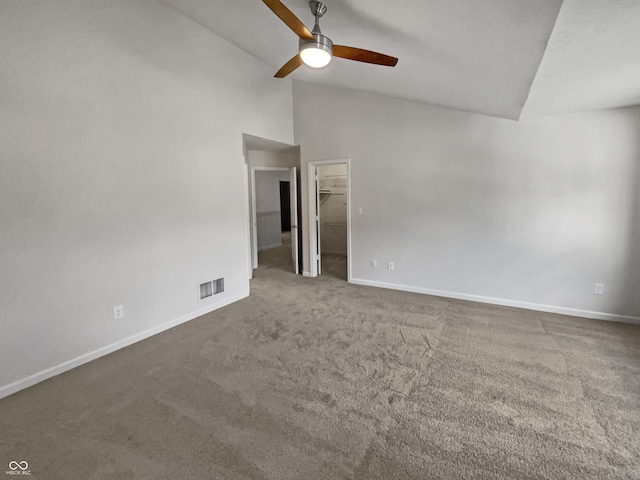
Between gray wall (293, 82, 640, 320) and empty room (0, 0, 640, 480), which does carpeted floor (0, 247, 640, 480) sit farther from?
gray wall (293, 82, 640, 320)

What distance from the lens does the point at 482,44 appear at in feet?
7.02

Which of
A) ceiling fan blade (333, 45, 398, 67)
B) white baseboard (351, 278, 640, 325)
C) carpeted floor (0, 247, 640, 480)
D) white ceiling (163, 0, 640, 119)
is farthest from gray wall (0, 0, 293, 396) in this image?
white baseboard (351, 278, 640, 325)

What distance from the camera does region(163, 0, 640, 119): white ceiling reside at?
5.55 ft

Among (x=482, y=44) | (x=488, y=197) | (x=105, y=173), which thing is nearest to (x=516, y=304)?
(x=488, y=197)

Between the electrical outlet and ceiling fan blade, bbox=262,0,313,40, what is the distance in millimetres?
2789

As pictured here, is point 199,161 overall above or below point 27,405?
above

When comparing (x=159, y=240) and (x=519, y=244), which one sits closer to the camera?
(x=159, y=240)

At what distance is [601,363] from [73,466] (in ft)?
12.4

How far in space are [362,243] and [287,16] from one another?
332 centimetres

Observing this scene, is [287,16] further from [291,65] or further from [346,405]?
[346,405]

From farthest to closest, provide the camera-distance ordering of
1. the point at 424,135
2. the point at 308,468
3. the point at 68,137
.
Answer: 1. the point at 424,135
2. the point at 68,137
3. the point at 308,468

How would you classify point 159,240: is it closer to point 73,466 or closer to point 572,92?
point 73,466

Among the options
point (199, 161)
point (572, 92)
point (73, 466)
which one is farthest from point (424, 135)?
point (73, 466)

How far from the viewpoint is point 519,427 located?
1.77 meters
